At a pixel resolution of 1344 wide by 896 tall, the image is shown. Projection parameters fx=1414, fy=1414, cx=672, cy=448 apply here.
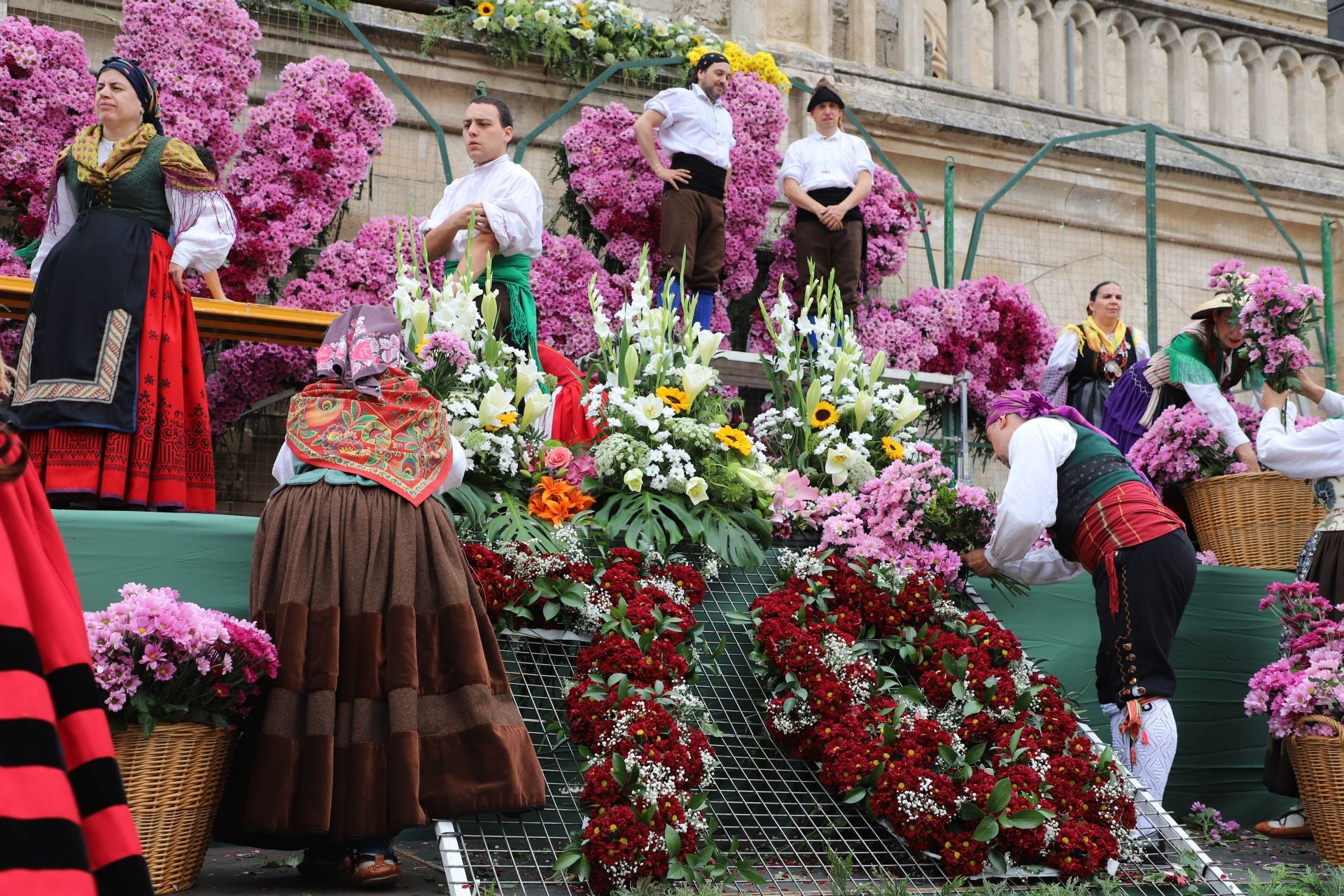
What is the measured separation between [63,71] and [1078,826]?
5.51m

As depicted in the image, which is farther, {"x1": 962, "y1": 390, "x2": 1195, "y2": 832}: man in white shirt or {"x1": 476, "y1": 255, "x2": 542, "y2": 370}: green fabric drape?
{"x1": 476, "y1": 255, "x2": 542, "y2": 370}: green fabric drape

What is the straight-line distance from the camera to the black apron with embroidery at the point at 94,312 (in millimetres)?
4871

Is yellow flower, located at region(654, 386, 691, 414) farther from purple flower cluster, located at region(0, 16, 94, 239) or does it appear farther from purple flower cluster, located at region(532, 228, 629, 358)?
purple flower cluster, located at region(0, 16, 94, 239)

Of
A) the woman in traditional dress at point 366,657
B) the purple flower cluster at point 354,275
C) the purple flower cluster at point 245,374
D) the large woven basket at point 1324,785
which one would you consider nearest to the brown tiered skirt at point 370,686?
the woman in traditional dress at point 366,657

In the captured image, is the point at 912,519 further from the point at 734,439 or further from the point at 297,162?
the point at 297,162

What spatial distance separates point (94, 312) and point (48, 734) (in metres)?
3.72

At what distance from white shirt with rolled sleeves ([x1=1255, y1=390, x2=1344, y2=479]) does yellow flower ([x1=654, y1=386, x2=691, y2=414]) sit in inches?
90.1

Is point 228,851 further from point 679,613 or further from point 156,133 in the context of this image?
point 156,133

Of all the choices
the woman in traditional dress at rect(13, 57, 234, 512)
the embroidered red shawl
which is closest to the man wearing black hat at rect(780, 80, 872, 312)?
the woman in traditional dress at rect(13, 57, 234, 512)

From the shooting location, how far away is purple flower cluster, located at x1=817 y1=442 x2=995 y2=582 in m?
4.73

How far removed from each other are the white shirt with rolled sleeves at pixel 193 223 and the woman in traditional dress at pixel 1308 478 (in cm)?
405

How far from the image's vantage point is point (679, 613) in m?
4.15

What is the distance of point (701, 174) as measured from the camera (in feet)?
24.3

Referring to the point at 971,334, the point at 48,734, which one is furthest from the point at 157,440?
the point at 971,334
